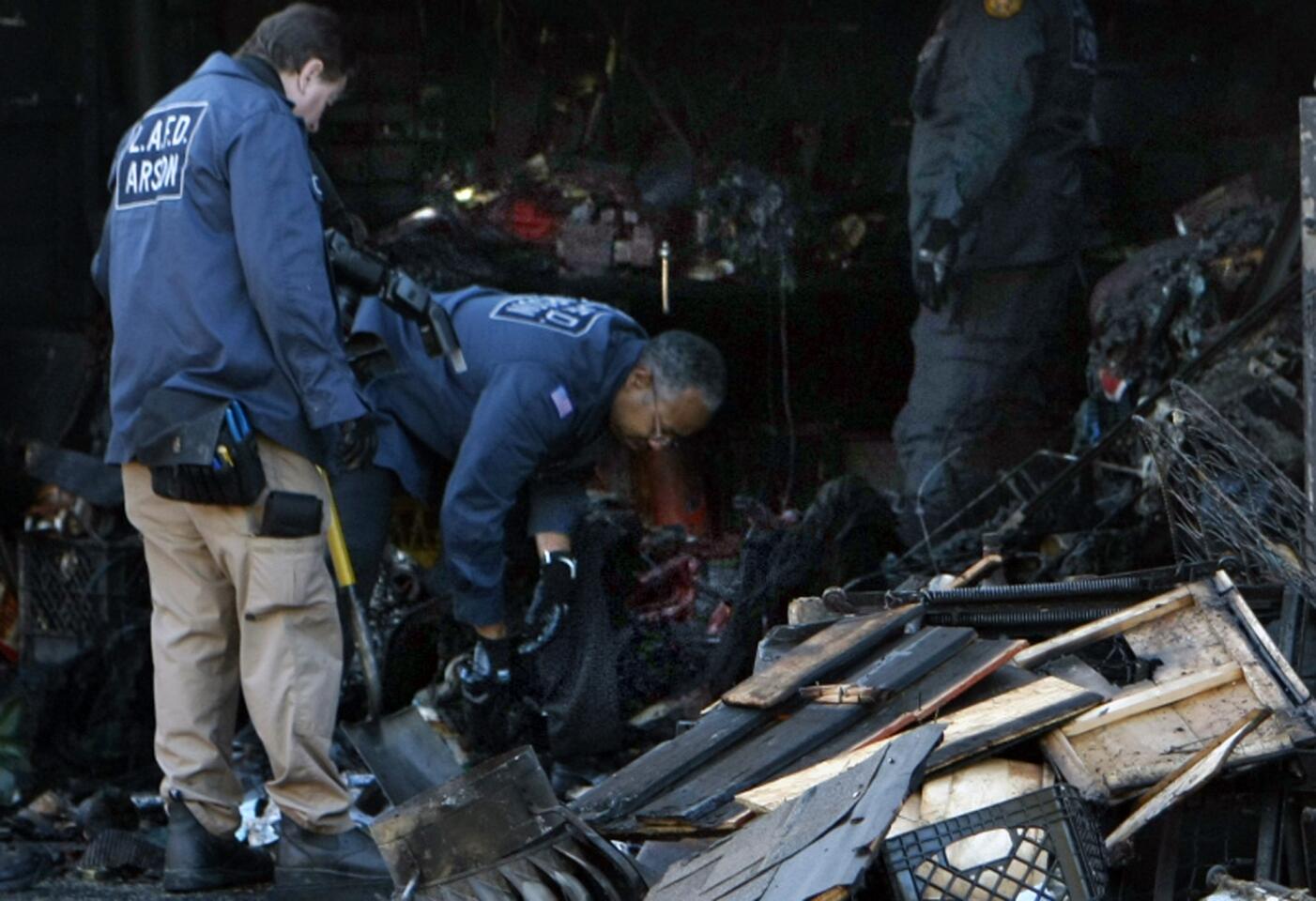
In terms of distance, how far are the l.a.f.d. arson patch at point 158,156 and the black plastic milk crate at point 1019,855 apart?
2.50 metres

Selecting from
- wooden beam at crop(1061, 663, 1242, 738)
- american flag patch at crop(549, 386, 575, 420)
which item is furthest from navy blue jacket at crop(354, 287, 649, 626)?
wooden beam at crop(1061, 663, 1242, 738)

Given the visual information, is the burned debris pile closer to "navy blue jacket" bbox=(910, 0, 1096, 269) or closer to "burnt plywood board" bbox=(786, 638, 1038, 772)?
"burnt plywood board" bbox=(786, 638, 1038, 772)

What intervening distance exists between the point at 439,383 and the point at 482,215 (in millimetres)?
1603

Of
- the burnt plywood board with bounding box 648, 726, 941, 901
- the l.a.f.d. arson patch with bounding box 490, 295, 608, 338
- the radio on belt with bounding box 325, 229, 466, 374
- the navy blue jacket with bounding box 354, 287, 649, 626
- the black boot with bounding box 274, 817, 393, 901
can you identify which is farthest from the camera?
the l.a.f.d. arson patch with bounding box 490, 295, 608, 338

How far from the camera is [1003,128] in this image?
6879mm

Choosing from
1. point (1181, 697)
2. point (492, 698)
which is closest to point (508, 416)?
point (492, 698)

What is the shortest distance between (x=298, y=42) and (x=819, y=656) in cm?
199

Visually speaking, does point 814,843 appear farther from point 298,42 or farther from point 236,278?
point 298,42

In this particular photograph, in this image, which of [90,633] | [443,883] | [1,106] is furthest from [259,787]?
[1,106]

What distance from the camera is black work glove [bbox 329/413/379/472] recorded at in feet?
17.8

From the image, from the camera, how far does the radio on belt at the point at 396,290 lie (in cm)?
581

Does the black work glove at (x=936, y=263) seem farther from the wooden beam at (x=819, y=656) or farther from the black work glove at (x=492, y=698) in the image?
the wooden beam at (x=819, y=656)

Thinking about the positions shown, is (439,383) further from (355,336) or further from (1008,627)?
(1008,627)

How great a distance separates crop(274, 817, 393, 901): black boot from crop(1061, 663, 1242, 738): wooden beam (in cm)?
181
